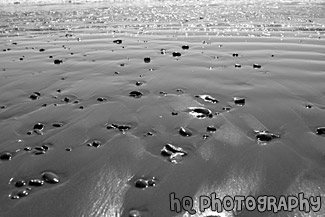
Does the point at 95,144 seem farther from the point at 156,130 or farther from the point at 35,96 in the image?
the point at 35,96

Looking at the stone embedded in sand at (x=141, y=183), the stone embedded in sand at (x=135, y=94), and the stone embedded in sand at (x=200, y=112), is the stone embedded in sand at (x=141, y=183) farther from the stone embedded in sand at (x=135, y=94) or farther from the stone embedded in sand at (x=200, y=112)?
the stone embedded in sand at (x=135, y=94)

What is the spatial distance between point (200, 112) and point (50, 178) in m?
2.97

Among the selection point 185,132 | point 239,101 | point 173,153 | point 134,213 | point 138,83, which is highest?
point 138,83

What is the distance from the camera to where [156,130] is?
15.4 ft

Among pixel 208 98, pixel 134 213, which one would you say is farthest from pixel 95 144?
pixel 208 98

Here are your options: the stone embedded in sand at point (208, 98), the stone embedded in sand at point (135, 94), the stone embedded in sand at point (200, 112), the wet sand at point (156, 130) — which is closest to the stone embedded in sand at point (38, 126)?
the wet sand at point (156, 130)

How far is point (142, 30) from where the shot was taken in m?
15.6

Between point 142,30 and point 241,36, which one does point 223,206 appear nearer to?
point 241,36

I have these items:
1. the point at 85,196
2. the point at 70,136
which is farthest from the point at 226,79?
the point at 85,196

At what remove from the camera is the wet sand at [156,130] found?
334 cm

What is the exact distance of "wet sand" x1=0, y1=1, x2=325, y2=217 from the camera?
334cm

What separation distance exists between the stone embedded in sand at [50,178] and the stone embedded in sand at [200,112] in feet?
8.95

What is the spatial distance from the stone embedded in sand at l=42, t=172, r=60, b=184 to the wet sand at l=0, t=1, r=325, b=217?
0.02m

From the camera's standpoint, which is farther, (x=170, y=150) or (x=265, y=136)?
(x=265, y=136)
